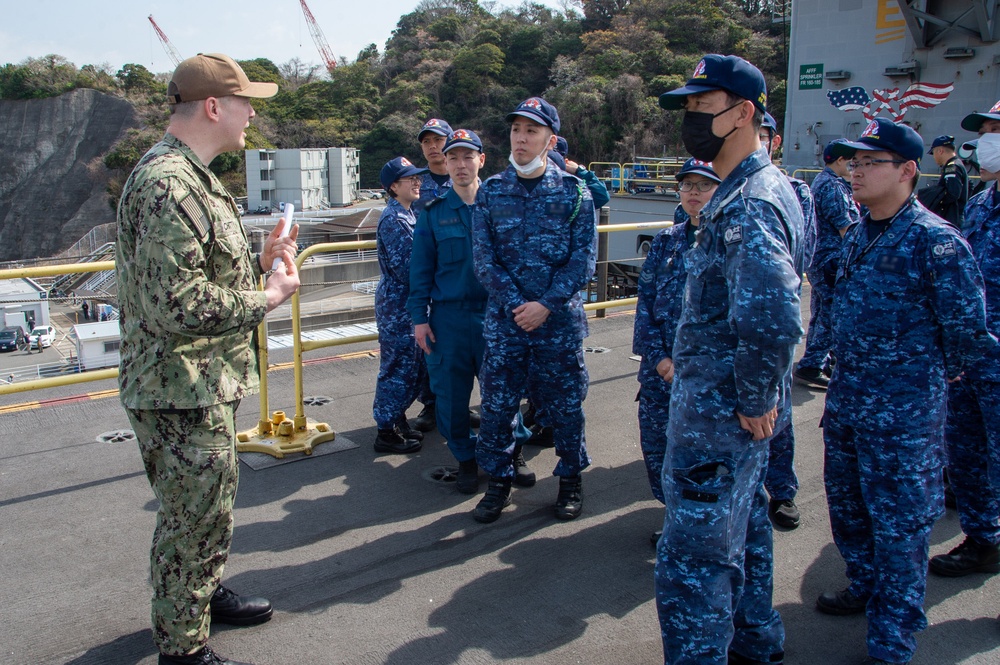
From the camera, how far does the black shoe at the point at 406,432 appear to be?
4.84 meters

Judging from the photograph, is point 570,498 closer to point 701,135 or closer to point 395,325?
point 395,325

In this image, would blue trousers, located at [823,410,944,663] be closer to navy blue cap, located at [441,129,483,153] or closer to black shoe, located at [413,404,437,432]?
navy blue cap, located at [441,129,483,153]

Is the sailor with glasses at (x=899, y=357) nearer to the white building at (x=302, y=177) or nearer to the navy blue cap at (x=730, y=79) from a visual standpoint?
the navy blue cap at (x=730, y=79)

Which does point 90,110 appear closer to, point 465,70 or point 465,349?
point 465,70

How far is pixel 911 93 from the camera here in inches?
792

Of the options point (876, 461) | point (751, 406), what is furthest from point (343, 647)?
point (876, 461)

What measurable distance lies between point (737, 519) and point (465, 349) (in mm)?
2136

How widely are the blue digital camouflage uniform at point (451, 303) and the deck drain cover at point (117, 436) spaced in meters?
2.07

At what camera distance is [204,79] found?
7.65 feet

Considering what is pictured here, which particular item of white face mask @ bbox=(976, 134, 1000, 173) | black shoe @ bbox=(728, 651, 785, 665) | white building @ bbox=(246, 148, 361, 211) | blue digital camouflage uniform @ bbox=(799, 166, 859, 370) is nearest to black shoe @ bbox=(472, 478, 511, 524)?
black shoe @ bbox=(728, 651, 785, 665)

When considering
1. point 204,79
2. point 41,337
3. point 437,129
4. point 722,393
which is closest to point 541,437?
point 437,129

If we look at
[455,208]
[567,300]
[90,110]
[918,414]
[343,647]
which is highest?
[90,110]

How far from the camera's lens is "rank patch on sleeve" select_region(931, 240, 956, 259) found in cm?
263

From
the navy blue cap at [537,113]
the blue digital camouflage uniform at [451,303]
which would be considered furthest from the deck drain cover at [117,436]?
the navy blue cap at [537,113]
